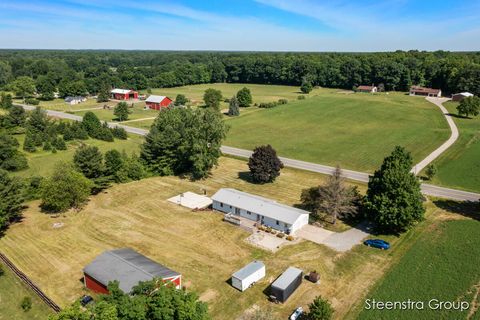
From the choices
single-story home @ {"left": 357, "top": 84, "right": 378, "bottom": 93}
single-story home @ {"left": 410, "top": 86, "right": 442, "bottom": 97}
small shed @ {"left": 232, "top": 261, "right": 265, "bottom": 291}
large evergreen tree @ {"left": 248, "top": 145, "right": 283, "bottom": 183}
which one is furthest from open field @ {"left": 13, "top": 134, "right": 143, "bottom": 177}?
single-story home @ {"left": 410, "top": 86, "right": 442, "bottom": 97}

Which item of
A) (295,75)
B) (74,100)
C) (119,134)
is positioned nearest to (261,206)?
(119,134)

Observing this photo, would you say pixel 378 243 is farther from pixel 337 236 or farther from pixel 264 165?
pixel 264 165

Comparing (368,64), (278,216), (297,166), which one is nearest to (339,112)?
(297,166)

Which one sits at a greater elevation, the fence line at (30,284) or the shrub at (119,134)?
the shrub at (119,134)

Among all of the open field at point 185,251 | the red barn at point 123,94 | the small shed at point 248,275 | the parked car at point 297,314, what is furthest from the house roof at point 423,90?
the parked car at point 297,314

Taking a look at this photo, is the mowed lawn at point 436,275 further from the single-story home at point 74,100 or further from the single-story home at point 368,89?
the single-story home at point 74,100

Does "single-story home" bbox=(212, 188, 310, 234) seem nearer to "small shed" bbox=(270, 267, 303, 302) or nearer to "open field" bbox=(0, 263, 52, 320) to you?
"small shed" bbox=(270, 267, 303, 302)

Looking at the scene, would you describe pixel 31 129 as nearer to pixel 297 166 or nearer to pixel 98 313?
pixel 297 166
